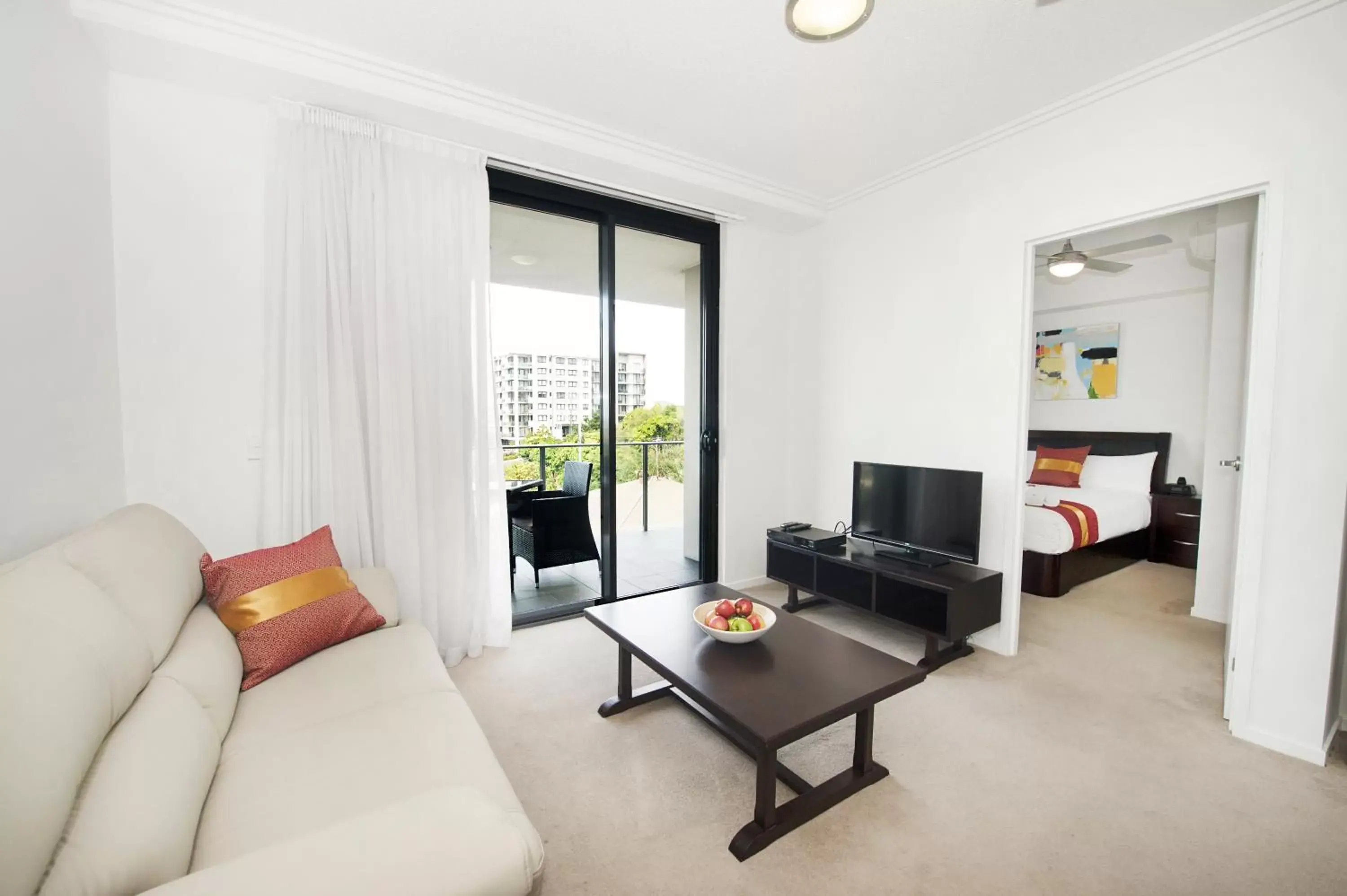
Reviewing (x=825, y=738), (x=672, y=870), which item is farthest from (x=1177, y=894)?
(x=672, y=870)

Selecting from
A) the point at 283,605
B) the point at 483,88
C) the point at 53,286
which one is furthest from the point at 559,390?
the point at 53,286

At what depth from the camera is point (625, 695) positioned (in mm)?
2455

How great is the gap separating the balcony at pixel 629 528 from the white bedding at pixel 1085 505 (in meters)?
2.43

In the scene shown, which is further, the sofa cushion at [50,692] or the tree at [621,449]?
the tree at [621,449]

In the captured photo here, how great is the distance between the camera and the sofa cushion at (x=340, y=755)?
1.15m

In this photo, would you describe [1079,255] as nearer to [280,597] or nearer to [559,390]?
[559,390]

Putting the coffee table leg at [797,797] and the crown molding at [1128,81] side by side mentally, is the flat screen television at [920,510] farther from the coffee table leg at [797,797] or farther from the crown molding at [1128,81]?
the crown molding at [1128,81]

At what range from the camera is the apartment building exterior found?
3.58m

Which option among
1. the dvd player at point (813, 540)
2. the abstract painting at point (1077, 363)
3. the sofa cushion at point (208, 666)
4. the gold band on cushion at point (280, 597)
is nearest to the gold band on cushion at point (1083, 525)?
→ the abstract painting at point (1077, 363)

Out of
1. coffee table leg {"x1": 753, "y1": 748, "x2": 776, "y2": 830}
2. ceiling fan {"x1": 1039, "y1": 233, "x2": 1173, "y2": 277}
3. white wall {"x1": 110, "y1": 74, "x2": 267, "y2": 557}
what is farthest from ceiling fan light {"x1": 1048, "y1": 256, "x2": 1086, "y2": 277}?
white wall {"x1": 110, "y1": 74, "x2": 267, "y2": 557}

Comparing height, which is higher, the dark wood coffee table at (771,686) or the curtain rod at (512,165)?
the curtain rod at (512,165)

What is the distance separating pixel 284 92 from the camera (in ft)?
8.09

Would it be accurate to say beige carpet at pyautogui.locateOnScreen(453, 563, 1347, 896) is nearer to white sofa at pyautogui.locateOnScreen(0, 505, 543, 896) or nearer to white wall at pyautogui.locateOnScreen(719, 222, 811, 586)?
white sofa at pyautogui.locateOnScreen(0, 505, 543, 896)

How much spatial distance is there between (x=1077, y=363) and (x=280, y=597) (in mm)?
6616
